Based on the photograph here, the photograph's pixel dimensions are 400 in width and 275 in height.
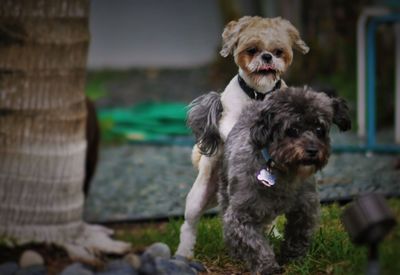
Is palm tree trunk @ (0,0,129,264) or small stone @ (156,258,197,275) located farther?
palm tree trunk @ (0,0,129,264)

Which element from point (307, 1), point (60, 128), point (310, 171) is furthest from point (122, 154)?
point (310, 171)

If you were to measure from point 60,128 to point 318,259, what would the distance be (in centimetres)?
171

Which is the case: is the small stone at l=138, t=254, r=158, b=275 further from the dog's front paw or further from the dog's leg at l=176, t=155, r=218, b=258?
the dog's front paw

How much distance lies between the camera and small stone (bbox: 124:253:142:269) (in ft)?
15.0

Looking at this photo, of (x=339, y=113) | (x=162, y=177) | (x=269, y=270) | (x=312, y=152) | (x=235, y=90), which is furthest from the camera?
(x=162, y=177)

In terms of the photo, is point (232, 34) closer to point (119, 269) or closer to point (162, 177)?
point (119, 269)

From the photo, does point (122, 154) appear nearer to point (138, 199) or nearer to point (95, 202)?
point (95, 202)

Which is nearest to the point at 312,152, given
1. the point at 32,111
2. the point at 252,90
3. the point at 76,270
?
the point at 252,90

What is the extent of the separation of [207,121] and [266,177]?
1.80 feet

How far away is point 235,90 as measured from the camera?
459 centimetres

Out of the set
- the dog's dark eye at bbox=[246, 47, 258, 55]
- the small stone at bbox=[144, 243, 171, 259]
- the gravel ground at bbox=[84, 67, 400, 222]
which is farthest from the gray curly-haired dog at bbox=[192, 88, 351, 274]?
the gravel ground at bbox=[84, 67, 400, 222]

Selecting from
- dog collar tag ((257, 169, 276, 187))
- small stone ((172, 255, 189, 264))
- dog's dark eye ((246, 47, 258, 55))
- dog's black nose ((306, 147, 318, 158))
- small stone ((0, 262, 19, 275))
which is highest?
dog's dark eye ((246, 47, 258, 55))

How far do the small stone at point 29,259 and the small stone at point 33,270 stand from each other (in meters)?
0.05

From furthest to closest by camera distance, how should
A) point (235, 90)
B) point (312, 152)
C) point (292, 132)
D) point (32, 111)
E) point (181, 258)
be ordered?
point (32, 111) → point (181, 258) → point (235, 90) → point (292, 132) → point (312, 152)
